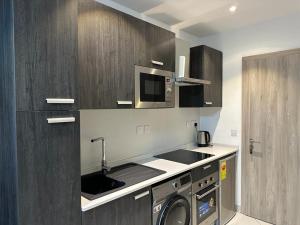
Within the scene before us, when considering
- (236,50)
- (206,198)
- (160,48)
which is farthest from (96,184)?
(236,50)

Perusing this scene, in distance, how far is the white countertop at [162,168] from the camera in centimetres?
136

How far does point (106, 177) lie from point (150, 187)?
403 mm

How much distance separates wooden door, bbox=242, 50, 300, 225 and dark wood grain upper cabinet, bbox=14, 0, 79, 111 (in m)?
2.38

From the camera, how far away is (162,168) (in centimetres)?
206

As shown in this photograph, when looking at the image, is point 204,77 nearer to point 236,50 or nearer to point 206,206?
point 236,50

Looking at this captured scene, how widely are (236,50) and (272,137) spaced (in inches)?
50.1

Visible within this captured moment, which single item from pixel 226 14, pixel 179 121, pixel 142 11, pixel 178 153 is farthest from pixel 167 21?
pixel 178 153

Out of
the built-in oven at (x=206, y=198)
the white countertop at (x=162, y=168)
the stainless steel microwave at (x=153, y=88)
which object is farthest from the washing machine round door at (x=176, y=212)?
the stainless steel microwave at (x=153, y=88)

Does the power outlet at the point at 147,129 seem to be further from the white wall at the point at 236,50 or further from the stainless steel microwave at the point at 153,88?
the white wall at the point at 236,50

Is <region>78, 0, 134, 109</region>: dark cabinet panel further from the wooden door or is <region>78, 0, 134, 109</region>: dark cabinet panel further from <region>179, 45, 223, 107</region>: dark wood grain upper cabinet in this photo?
the wooden door

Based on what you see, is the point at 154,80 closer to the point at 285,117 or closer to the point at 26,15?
the point at 26,15

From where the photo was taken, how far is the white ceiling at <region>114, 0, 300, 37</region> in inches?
85.0

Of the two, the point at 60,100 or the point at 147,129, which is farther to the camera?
the point at 147,129

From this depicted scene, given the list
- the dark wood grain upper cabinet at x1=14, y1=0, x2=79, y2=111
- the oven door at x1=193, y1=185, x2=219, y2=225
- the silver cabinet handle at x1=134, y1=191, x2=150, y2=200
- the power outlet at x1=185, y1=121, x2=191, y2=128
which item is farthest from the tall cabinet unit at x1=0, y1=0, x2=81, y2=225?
the power outlet at x1=185, y1=121, x2=191, y2=128
